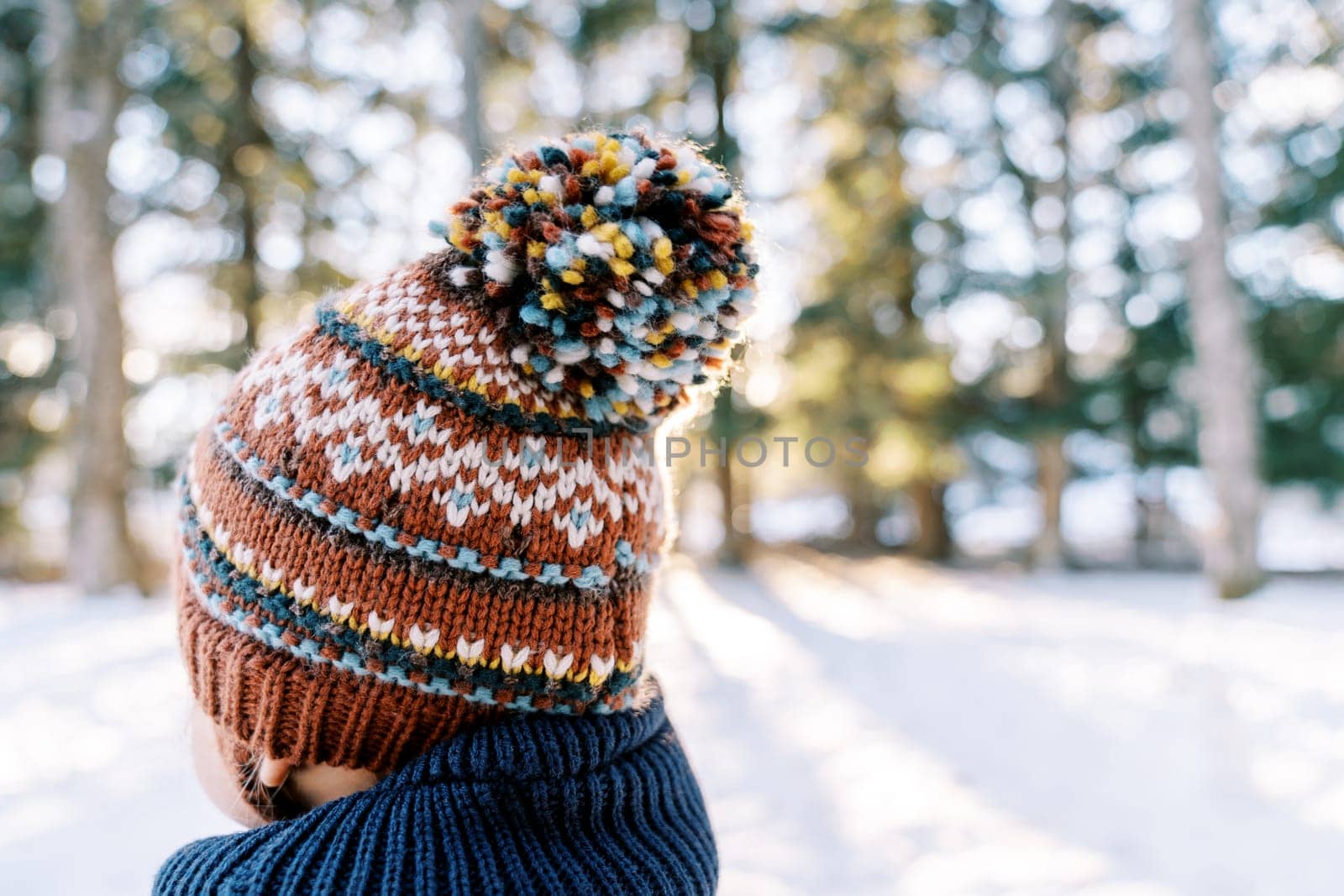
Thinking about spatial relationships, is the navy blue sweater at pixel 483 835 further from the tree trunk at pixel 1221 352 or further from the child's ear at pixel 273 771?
the tree trunk at pixel 1221 352

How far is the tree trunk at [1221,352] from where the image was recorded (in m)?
6.29

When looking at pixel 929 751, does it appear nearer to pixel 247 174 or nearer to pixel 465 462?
pixel 465 462

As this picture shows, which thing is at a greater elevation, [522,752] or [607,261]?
[607,261]

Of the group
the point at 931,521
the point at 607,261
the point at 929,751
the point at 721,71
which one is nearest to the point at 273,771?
the point at 607,261

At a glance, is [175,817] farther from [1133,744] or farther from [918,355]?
[918,355]

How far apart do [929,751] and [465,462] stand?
2.95m

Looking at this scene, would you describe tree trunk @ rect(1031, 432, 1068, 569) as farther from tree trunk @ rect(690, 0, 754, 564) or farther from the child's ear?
the child's ear

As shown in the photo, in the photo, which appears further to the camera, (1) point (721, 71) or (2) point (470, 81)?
(1) point (721, 71)

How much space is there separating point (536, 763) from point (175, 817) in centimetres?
219

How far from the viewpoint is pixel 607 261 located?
90cm

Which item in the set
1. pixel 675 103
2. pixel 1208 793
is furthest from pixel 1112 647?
pixel 675 103

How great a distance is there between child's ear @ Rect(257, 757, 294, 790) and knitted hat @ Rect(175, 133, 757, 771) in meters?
0.04

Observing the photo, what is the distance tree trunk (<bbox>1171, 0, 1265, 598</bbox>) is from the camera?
6.29 meters

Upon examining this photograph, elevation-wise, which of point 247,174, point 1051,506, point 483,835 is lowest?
point 1051,506
